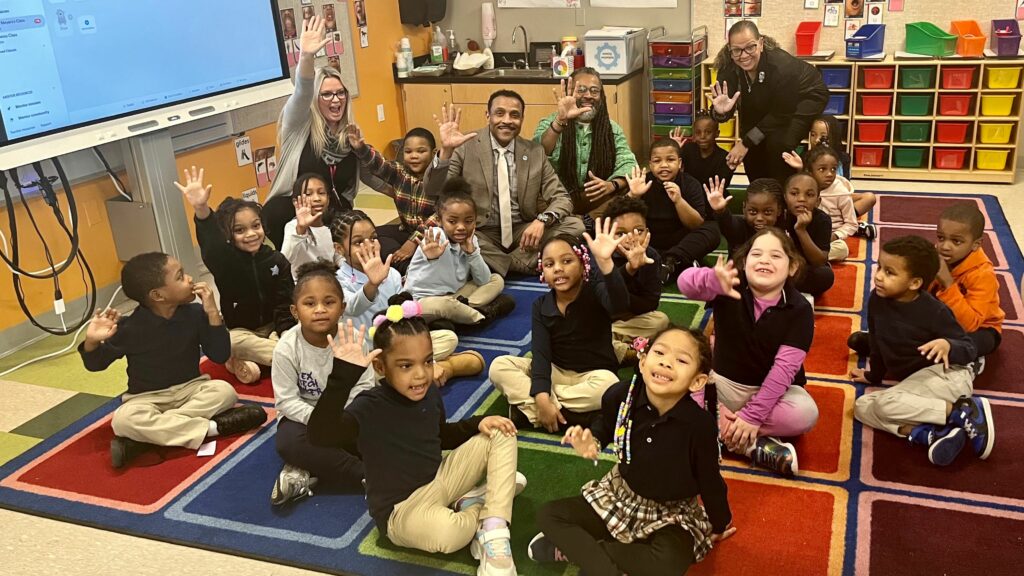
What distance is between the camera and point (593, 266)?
3068 mm

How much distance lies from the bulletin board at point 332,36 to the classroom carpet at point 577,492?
2.61m

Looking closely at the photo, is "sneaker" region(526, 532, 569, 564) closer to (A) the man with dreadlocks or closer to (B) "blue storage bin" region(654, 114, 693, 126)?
(A) the man with dreadlocks

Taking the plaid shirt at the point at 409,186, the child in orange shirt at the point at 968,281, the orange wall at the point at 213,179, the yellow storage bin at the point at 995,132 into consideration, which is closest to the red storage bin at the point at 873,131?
the yellow storage bin at the point at 995,132

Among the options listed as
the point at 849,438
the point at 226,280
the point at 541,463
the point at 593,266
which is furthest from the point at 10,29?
the point at 849,438

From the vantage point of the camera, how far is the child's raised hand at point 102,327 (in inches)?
102

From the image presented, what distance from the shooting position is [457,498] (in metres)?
2.25

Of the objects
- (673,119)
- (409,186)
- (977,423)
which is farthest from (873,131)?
(977,423)

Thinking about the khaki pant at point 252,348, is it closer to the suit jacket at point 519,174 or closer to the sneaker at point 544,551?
the suit jacket at point 519,174

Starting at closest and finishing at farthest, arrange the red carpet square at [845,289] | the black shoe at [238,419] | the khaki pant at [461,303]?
the black shoe at [238,419], the khaki pant at [461,303], the red carpet square at [845,289]

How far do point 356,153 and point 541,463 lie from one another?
81.2 inches

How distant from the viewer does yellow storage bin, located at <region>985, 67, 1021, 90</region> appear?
5.01 m

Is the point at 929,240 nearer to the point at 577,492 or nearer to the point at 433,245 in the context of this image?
the point at 433,245

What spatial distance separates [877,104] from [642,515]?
4.13 m

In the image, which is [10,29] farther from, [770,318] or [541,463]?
[770,318]
